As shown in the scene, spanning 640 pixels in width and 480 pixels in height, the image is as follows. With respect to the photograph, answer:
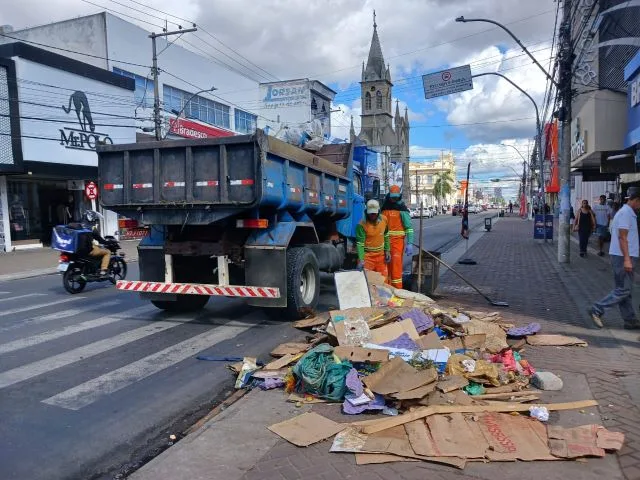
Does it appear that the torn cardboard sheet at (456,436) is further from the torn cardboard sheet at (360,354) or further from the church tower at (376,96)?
the church tower at (376,96)

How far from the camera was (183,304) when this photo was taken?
337 inches

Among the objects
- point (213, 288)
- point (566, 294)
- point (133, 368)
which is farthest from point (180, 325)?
point (566, 294)

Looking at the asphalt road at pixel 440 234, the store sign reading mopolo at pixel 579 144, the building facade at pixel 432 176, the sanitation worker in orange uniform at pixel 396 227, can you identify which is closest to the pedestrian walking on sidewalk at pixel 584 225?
the store sign reading mopolo at pixel 579 144

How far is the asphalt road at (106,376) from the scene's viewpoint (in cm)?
379

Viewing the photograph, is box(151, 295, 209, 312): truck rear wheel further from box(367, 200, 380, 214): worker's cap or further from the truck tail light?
box(367, 200, 380, 214): worker's cap

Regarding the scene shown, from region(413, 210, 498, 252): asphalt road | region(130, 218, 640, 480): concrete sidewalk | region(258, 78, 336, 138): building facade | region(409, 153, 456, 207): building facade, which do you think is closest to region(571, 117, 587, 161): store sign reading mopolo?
region(413, 210, 498, 252): asphalt road

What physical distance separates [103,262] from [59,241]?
3.06ft

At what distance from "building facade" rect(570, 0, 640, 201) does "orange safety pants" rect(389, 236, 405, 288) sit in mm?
8400

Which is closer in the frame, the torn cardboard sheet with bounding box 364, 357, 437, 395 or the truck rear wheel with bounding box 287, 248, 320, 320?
the torn cardboard sheet with bounding box 364, 357, 437, 395

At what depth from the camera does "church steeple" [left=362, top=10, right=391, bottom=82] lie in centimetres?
8881

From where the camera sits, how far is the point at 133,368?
5621 mm

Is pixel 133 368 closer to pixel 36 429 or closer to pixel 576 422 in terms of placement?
pixel 36 429

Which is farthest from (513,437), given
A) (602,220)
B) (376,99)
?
(376,99)

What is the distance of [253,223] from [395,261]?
3139mm
